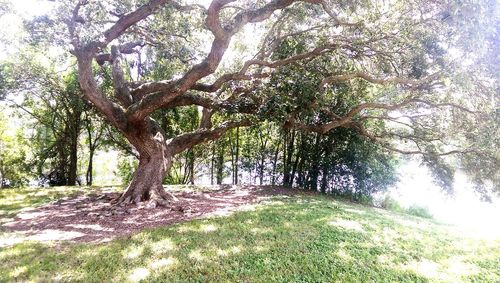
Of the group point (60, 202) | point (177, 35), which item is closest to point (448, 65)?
point (177, 35)

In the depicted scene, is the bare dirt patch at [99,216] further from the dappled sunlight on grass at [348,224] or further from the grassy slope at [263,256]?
the dappled sunlight on grass at [348,224]

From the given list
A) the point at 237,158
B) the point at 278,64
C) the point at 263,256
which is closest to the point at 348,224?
the point at 263,256

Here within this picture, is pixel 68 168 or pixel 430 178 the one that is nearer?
pixel 430 178

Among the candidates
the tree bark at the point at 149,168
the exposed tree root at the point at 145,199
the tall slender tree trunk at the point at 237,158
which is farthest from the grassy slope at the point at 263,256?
the tall slender tree trunk at the point at 237,158

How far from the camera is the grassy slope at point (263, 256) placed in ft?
13.8

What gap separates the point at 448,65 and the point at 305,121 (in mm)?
4735

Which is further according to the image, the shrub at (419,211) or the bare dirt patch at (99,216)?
the shrub at (419,211)

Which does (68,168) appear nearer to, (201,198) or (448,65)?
(201,198)

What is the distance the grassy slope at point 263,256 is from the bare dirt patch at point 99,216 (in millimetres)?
649

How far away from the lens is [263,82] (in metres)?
9.83

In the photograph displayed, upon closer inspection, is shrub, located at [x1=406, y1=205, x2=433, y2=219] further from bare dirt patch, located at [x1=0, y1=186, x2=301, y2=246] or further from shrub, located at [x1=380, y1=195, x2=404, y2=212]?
bare dirt patch, located at [x1=0, y1=186, x2=301, y2=246]

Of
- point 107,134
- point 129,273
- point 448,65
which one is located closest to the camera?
point 129,273

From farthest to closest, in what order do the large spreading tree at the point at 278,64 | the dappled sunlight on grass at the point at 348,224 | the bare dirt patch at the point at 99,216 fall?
the large spreading tree at the point at 278,64 → the dappled sunlight on grass at the point at 348,224 → the bare dirt patch at the point at 99,216

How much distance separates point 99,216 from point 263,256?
428cm
